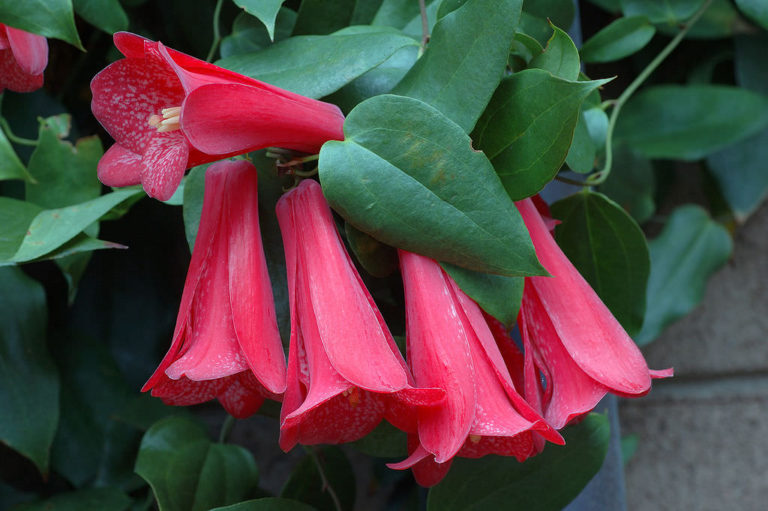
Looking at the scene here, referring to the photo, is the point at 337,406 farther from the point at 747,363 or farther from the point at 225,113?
the point at 747,363

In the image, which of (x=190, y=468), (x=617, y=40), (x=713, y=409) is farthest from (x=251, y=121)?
(x=713, y=409)

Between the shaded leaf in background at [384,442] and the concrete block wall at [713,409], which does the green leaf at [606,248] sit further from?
the concrete block wall at [713,409]

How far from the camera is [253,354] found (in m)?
0.27

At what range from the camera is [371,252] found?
302 mm

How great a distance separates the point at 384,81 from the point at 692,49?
444mm

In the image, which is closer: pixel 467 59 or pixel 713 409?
pixel 467 59

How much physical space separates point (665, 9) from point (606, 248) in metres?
0.25

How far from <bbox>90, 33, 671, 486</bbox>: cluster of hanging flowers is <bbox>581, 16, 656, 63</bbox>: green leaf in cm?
25

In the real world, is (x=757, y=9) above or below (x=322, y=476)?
above

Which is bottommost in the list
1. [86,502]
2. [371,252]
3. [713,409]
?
[713,409]

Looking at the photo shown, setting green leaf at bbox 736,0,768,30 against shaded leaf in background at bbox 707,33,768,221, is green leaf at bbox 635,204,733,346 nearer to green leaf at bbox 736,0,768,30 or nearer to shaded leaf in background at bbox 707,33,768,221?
shaded leaf in background at bbox 707,33,768,221

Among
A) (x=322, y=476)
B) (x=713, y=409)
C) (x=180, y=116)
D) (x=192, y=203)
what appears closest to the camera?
(x=180, y=116)

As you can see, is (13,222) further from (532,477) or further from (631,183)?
(631,183)

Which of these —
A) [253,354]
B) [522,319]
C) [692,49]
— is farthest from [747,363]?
[253,354]
